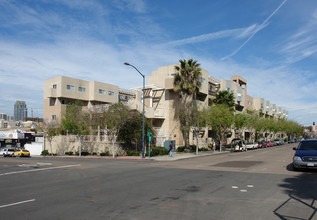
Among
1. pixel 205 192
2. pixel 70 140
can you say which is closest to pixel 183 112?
pixel 70 140

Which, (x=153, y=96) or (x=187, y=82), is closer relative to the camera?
(x=187, y=82)

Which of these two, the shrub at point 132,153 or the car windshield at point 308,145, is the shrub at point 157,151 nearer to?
the shrub at point 132,153

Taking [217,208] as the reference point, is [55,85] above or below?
above

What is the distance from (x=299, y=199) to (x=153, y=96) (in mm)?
31813

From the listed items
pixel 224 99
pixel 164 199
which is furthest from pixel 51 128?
pixel 164 199

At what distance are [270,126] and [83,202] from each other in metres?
66.2

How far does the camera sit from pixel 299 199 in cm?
812

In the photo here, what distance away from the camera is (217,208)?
7207mm

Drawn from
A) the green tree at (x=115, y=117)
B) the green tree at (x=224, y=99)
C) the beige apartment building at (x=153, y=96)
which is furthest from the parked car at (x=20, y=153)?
the green tree at (x=224, y=99)

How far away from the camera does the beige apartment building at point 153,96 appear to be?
120 ft

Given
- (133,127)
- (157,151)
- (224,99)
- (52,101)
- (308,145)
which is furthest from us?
(52,101)

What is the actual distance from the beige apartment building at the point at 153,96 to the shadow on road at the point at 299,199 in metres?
23.1

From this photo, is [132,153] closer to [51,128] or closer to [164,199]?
[51,128]

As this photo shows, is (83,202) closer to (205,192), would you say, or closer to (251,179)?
(205,192)
